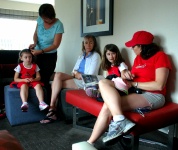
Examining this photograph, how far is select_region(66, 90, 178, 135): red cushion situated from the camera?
1.44m

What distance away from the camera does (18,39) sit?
291 inches

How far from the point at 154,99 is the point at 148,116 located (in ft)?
0.73

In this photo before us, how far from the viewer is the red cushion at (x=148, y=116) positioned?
1.44 metres

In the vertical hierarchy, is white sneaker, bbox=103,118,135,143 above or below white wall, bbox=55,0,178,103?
below

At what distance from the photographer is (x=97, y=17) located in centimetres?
270

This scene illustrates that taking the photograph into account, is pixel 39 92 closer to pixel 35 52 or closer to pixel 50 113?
pixel 50 113

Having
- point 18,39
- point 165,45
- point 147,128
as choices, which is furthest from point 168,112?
point 18,39

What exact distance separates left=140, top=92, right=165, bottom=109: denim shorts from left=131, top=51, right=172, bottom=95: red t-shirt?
88 mm

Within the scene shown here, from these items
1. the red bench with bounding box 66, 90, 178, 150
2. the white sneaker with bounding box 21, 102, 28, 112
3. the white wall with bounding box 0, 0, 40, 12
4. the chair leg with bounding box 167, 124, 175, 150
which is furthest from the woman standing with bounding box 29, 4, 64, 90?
the white wall with bounding box 0, 0, 40, 12

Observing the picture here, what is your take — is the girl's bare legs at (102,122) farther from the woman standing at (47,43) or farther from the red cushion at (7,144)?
the woman standing at (47,43)

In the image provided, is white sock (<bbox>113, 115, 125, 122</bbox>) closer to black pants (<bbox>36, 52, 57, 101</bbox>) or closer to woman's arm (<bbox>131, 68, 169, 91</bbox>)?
woman's arm (<bbox>131, 68, 169, 91</bbox>)

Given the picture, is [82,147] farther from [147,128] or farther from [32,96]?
[32,96]

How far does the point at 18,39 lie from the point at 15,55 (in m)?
3.77

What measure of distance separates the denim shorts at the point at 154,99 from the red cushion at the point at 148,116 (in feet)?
0.14
